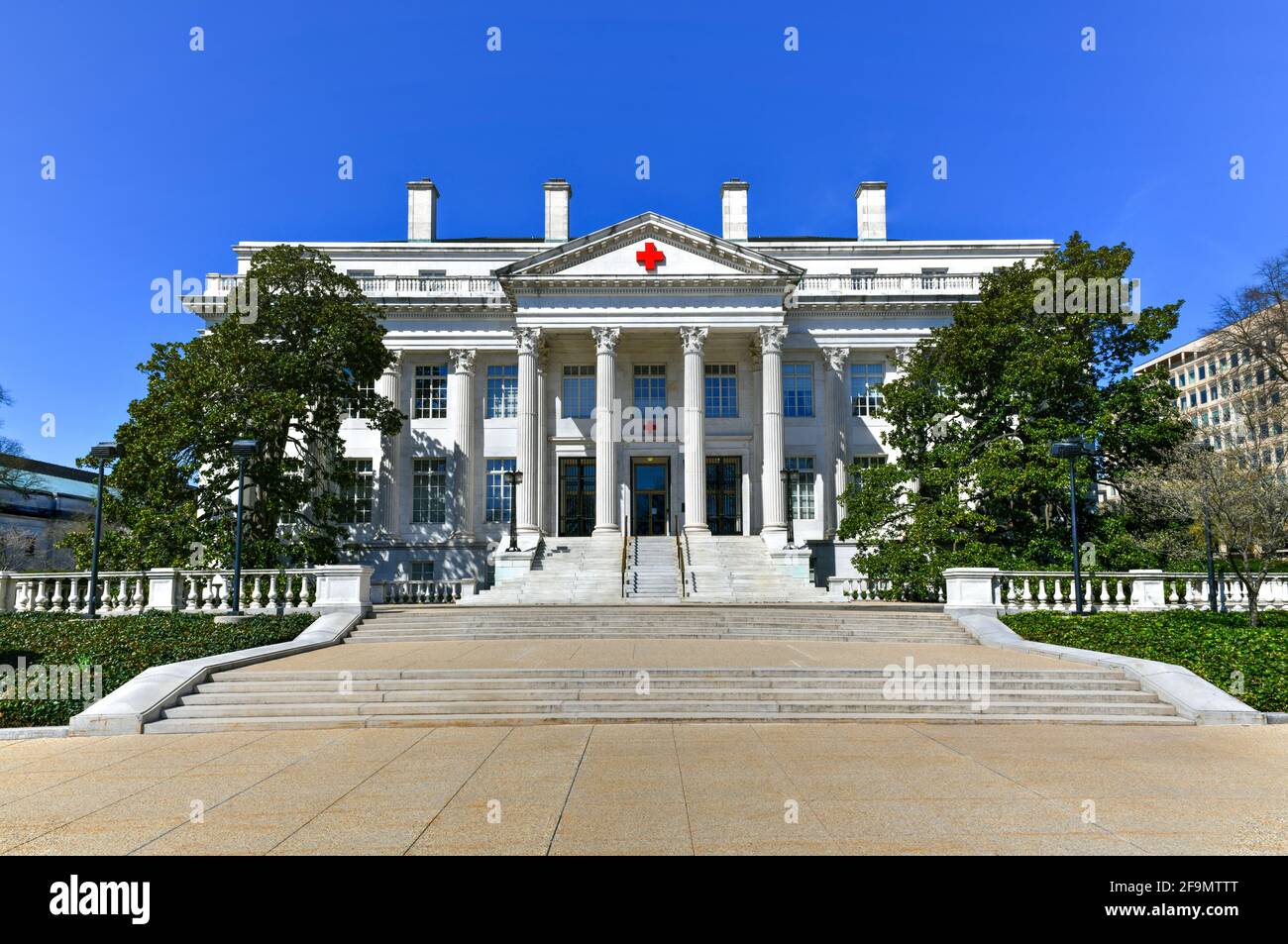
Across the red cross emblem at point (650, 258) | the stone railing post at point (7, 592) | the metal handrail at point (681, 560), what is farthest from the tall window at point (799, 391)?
the stone railing post at point (7, 592)

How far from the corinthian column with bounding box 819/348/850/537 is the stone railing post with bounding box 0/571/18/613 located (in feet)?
93.4

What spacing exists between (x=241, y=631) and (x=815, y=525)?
25299mm

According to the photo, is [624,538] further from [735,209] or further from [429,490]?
[735,209]

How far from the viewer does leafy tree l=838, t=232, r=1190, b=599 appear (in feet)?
82.9

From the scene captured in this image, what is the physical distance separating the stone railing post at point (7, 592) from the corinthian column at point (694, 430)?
832 inches

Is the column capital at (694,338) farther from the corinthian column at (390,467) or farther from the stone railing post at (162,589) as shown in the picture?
the stone railing post at (162,589)

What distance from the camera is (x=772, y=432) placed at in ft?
108

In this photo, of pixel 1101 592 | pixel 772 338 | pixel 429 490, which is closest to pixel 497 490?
pixel 429 490

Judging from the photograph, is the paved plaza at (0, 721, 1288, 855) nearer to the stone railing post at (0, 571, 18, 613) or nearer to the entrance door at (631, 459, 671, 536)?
the stone railing post at (0, 571, 18, 613)

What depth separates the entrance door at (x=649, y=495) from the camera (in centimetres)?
3644

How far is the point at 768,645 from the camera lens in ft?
55.1

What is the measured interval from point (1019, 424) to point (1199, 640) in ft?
46.1
